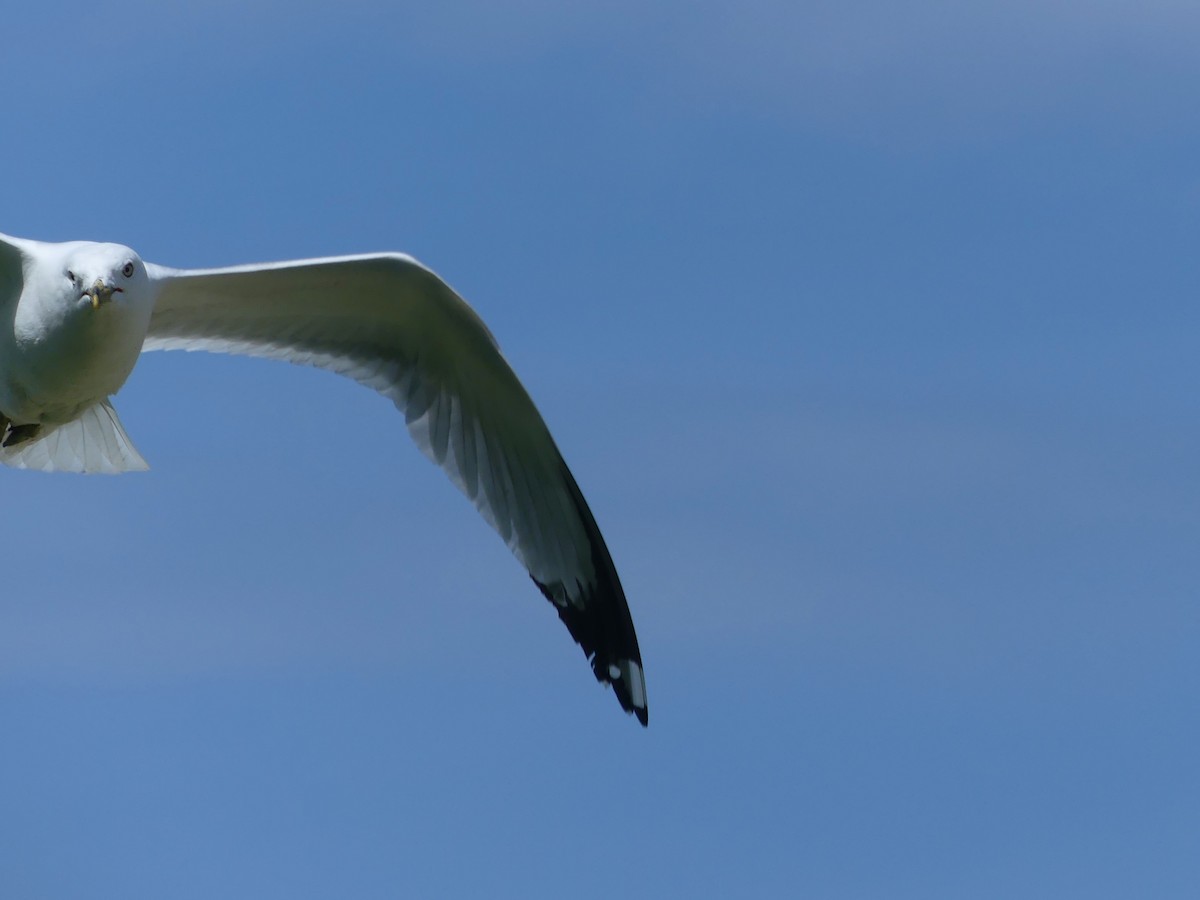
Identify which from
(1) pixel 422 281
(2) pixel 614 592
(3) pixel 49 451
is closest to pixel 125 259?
(1) pixel 422 281

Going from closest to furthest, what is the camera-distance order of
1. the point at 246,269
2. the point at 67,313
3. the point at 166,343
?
1. the point at 67,313
2. the point at 246,269
3. the point at 166,343

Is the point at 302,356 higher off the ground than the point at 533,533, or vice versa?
the point at 302,356

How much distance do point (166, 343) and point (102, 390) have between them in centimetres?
87

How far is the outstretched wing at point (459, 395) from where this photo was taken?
24.9 feet

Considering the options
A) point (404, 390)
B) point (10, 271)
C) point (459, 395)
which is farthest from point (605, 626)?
point (10, 271)

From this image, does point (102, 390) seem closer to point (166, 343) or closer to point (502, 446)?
point (166, 343)

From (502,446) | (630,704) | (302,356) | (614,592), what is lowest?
(630,704)

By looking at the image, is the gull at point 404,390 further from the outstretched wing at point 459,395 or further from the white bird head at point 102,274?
the white bird head at point 102,274

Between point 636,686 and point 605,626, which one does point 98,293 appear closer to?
point 605,626

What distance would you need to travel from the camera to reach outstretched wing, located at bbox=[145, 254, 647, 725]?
7.60m

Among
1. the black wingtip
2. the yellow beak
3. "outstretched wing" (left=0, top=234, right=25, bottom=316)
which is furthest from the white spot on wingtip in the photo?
"outstretched wing" (left=0, top=234, right=25, bottom=316)

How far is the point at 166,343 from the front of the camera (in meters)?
7.70

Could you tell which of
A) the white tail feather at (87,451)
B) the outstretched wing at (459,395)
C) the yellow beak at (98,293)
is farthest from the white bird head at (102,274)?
the white tail feather at (87,451)

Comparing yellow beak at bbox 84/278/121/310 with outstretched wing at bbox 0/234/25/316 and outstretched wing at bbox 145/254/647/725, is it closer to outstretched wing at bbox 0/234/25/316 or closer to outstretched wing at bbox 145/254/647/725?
outstretched wing at bbox 0/234/25/316
